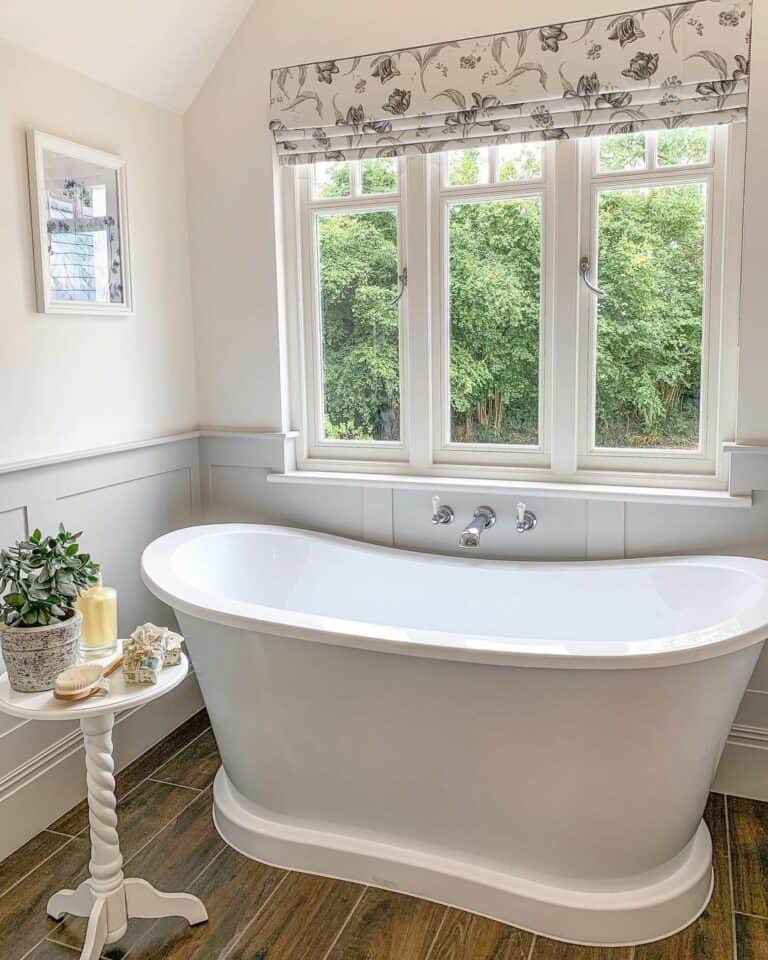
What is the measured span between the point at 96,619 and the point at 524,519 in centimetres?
135

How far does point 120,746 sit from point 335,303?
5.39 ft

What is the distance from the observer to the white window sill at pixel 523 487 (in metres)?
2.50

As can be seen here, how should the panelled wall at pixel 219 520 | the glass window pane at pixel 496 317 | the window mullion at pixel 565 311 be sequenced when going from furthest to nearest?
1. the glass window pane at pixel 496 317
2. the window mullion at pixel 565 311
3. the panelled wall at pixel 219 520

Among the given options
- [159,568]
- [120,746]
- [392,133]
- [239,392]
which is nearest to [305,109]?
[392,133]

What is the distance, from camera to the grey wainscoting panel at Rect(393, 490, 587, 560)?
267 centimetres

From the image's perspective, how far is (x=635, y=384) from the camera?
2666 mm

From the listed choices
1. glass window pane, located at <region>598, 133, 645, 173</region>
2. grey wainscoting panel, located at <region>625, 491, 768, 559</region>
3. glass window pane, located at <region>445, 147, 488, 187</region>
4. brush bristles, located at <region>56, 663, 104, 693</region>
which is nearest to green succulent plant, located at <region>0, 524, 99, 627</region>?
brush bristles, located at <region>56, 663, 104, 693</region>

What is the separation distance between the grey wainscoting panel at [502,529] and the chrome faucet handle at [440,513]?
0.11 ft

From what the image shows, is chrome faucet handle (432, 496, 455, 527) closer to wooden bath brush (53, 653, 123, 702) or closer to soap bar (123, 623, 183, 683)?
soap bar (123, 623, 183, 683)

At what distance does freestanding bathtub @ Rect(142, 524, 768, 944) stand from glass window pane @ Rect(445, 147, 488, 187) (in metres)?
1.38

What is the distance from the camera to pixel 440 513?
2.77m

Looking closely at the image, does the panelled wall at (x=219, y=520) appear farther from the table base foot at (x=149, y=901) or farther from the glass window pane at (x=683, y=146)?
the glass window pane at (x=683, y=146)

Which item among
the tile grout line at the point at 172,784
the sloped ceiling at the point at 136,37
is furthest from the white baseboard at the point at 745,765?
the sloped ceiling at the point at 136,37

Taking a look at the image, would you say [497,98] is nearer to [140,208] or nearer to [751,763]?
[140,208]
